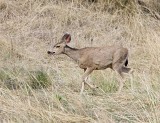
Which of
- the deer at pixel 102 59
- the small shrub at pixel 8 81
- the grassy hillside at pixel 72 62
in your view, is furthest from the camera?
the deer at pixel 102 59

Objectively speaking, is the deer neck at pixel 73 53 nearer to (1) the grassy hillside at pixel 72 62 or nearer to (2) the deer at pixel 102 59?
(2) the deer at pixel 102 59

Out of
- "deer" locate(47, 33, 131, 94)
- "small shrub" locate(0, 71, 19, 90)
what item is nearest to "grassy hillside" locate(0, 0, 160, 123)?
"small shrub" locate(0, 71, 19, 90)

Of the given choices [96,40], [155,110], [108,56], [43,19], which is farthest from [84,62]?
[43,19]

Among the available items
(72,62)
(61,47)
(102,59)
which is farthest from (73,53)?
(72,62)

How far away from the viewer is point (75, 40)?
1223 cm

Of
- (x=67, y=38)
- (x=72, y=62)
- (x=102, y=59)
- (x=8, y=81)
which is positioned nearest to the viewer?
(x=8, y=81)

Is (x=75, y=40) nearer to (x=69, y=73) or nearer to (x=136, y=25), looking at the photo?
(x=136, y=25)

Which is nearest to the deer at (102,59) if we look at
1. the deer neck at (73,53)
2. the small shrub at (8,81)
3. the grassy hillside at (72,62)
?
the deer neck at (73,53)

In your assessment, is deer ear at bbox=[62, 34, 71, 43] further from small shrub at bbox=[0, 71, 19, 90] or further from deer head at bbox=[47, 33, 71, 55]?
small shrub at bbox=[0, 71, 19, 90]

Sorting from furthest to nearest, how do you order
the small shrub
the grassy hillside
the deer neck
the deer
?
the deer neck → the deer → the small shrub → the grassy hillside

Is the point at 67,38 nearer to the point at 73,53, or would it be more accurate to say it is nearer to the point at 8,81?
the point at 73,53

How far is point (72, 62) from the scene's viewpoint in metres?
10.6

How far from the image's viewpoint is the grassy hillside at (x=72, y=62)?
6027 mm

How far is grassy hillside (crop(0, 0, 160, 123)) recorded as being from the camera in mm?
6027
